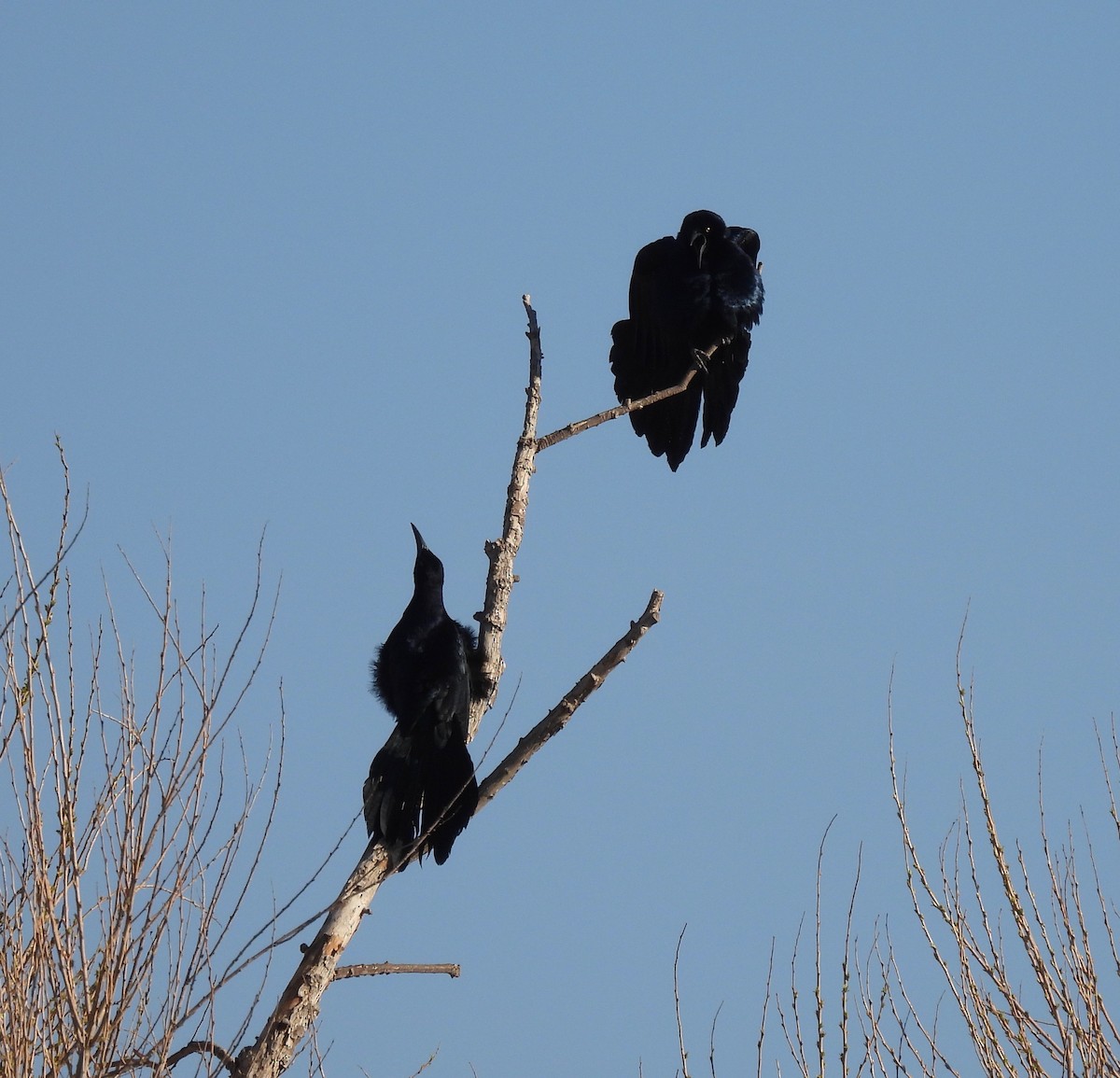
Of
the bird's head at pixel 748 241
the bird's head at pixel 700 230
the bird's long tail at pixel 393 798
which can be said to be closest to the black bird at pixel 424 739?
the bird's long tail at pixel 393 798

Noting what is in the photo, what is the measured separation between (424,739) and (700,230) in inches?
151

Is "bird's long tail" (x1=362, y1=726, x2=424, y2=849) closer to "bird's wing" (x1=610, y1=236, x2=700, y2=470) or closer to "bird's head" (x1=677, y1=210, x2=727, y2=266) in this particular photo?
"bird's wing" (x1=610, y1=236, x2=700, y2=470)

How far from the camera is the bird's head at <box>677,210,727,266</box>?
764 centimetres

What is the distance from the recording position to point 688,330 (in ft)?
24.5

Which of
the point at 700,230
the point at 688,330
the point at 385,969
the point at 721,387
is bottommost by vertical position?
the point at 385,969

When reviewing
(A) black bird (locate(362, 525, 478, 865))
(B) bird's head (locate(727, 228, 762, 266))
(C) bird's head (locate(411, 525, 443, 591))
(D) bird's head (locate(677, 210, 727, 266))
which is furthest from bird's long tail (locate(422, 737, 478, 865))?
(B) bird's head (locate(727, 228, 762, 266))

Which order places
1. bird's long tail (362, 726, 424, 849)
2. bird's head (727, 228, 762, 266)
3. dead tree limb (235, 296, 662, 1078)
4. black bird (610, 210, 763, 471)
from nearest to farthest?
dead tree limb (235, 296, 662, 1078)
bird's long tail (362, 726, 424, 849)
black bird (610, 210, 763, 471)
bird's head (727, 228, 762, 266)

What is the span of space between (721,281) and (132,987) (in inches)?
189

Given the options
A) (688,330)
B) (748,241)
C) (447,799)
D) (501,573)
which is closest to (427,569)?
(501,573)

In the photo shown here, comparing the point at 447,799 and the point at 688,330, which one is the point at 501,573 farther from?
the point at 688,330

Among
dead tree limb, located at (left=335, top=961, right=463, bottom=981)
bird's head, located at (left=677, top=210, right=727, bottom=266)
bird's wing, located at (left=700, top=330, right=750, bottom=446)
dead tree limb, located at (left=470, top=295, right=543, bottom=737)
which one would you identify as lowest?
dead tree limb, located at (left=335, top=961, right=463, bottom=981)

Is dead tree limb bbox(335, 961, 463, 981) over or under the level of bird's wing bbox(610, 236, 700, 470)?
under

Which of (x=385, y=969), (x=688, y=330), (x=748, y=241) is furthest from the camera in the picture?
(x=748, y=241)

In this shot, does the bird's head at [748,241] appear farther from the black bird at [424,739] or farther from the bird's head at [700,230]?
the black bird at [424,739]
